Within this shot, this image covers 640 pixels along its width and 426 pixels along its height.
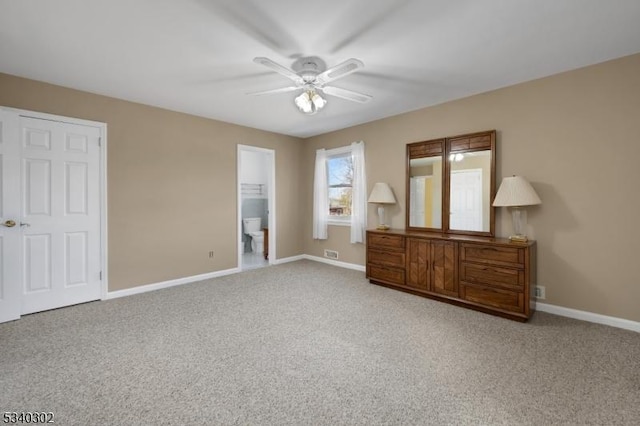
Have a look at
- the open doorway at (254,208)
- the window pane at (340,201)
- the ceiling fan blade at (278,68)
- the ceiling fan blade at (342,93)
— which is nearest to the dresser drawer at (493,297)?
the ceiling fan blade at (342,93)

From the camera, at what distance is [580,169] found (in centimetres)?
289

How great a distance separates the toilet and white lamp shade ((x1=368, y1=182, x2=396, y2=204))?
3.13 m

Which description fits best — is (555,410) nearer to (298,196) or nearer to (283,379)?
(283,379)

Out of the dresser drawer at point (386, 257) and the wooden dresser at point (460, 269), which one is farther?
the dresser drawer at point (386, 257)

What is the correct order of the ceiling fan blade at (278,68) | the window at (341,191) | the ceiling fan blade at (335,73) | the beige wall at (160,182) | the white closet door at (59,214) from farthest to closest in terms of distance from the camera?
the window at (341,191), the beige wall at (160,182), the white closet door at (59,214), the ceiling fan blade at (335,73), the ceiling fan blade at (278,68)

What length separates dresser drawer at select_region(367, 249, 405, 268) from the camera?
385 cm

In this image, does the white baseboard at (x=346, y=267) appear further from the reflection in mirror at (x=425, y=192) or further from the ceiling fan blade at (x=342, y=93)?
the ceiling fan blade at (x=342, y=93)

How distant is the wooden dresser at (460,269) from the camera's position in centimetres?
287

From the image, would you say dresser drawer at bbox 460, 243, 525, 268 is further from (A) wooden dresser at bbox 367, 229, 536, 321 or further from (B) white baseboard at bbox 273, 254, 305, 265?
(B) white baseboard at bbox 273, 254, 305, 265

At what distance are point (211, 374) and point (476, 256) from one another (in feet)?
9.27

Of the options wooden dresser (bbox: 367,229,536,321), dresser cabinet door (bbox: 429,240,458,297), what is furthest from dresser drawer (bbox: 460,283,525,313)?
dresser cabinet door (bbox: 429,240,458,297)

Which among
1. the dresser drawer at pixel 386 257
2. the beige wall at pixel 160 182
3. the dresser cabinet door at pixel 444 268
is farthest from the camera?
the dresser drawer at pixel 386 257

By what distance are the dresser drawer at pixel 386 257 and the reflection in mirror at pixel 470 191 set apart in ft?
2.57

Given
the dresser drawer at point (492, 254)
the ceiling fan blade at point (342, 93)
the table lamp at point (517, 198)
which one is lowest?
the dresser drawer at point (492, 254)
